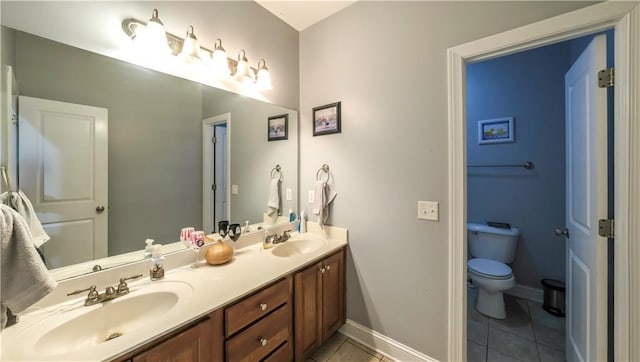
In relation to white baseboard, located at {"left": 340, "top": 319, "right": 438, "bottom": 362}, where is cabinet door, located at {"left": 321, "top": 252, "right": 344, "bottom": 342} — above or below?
above

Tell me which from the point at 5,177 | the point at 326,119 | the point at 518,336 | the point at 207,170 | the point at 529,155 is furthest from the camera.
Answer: the point at 529,155

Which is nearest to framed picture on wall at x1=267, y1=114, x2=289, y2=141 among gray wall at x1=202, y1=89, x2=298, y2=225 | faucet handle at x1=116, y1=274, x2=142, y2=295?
gray wall at x1=202, y1=89, x2=298, y2=225

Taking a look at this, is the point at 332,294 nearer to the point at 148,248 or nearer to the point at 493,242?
the point at 148,248

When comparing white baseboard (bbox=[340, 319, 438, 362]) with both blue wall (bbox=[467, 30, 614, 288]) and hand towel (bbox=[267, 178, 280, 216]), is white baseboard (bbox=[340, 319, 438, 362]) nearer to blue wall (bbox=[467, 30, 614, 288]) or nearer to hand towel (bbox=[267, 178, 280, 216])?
hand towel (bbox=[267, 178, 280, 216])

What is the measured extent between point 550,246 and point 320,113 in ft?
8.57

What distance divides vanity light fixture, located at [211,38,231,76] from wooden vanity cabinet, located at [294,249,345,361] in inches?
55.4

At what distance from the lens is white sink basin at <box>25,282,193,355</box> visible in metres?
0.83

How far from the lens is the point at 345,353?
66.3 inches

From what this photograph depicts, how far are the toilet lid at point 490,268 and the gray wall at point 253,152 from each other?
180cm

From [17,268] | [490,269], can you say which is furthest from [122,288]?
[490,269]

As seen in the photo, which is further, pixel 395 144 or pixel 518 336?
pixel 518 336

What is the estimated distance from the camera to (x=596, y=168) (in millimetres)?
1169

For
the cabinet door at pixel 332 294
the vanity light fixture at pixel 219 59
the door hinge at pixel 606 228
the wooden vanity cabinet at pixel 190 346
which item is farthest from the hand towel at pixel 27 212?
the door hinge at pixel 606 228

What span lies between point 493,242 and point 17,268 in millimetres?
3271
